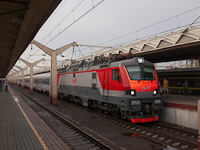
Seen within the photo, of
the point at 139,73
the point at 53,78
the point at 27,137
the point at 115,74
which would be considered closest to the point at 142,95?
the point at 139,73

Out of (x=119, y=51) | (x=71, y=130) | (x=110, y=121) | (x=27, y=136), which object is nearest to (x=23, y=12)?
(x=27, y=136)

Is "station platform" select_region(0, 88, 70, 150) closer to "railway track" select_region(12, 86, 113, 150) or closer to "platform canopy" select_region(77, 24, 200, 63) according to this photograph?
"railway track" select_region(12, 86, 113, 150)

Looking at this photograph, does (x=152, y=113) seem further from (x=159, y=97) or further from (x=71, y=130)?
(x=71, y=130)

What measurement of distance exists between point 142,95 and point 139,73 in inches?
47.4

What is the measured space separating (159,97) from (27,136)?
275 inches

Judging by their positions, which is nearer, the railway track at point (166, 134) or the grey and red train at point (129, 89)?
the railway track at point (166, 134)

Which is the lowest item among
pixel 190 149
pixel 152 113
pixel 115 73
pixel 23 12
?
pixel 190 149

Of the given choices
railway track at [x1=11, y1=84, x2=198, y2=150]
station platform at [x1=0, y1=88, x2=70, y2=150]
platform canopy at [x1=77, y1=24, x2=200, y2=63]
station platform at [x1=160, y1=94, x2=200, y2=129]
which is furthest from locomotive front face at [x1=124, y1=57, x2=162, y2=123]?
station platform at [x1=0, y1=88, x2=70, y2=150]

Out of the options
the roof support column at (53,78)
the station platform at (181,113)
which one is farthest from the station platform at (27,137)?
the roof support column at (53,78)

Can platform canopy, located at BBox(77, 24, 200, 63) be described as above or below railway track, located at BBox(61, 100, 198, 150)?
above

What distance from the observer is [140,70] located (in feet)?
34.0

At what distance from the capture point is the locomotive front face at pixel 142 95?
973 cm

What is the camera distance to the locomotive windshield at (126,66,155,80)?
10.1 metres

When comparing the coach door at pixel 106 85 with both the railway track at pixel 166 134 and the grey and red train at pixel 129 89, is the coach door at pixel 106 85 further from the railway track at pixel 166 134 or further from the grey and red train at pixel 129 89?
the railway track at pixel 166 134
